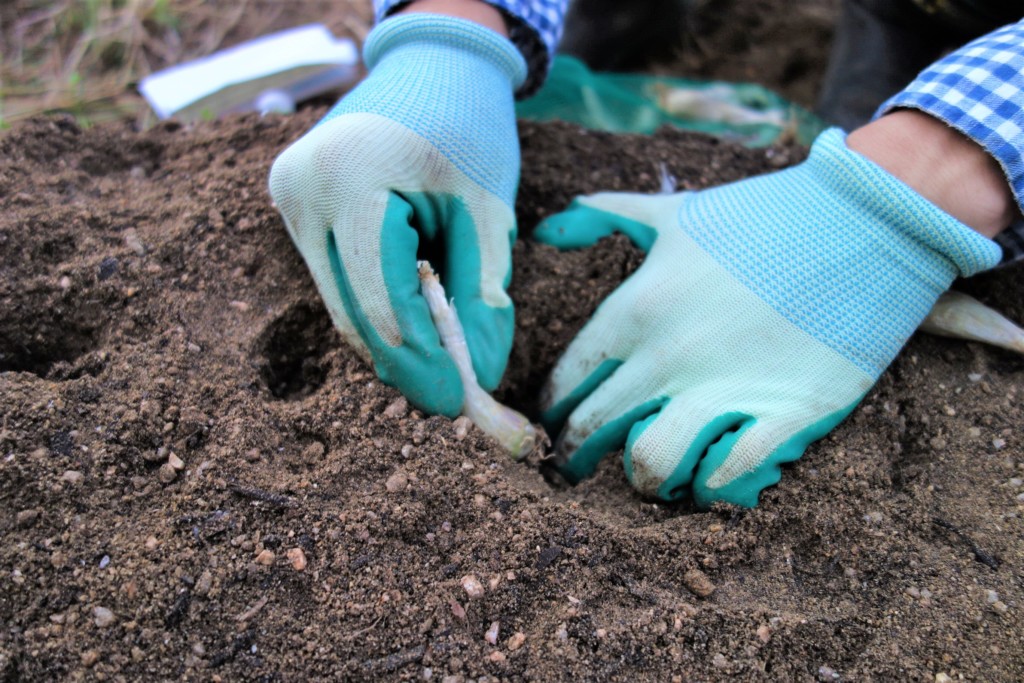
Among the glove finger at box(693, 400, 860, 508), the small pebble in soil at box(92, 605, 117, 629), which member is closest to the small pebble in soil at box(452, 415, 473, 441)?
the glove finger at box(693, 400, 860, 508)

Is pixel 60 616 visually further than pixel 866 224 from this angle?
No

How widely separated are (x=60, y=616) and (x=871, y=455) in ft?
4.20

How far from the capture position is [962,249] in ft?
4.31

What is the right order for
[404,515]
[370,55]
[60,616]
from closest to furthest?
[60,616] < [404,515] < [370,55]

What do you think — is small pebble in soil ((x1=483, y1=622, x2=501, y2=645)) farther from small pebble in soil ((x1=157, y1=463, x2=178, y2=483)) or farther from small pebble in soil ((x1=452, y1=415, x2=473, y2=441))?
small pebble in soil ((x1=157, y1=463, x2=178, y2=483))

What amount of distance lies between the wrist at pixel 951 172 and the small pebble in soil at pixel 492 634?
1071 millimetres

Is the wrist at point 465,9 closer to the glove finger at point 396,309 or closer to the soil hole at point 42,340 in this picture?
the glove finger at point 396,309

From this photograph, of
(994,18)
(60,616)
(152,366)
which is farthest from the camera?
(994,18)

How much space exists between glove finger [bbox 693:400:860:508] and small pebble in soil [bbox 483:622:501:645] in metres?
0.42

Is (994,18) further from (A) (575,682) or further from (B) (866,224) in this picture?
(A) (575,682)

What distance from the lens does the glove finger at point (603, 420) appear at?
1363 millimetres

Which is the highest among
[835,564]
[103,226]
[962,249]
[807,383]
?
[103,226]

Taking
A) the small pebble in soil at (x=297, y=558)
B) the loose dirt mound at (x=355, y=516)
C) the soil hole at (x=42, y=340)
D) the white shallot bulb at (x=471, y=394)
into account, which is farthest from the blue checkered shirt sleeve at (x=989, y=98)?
the soil hole at (x=42, y=340)

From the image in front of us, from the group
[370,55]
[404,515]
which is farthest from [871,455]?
[370,55]
